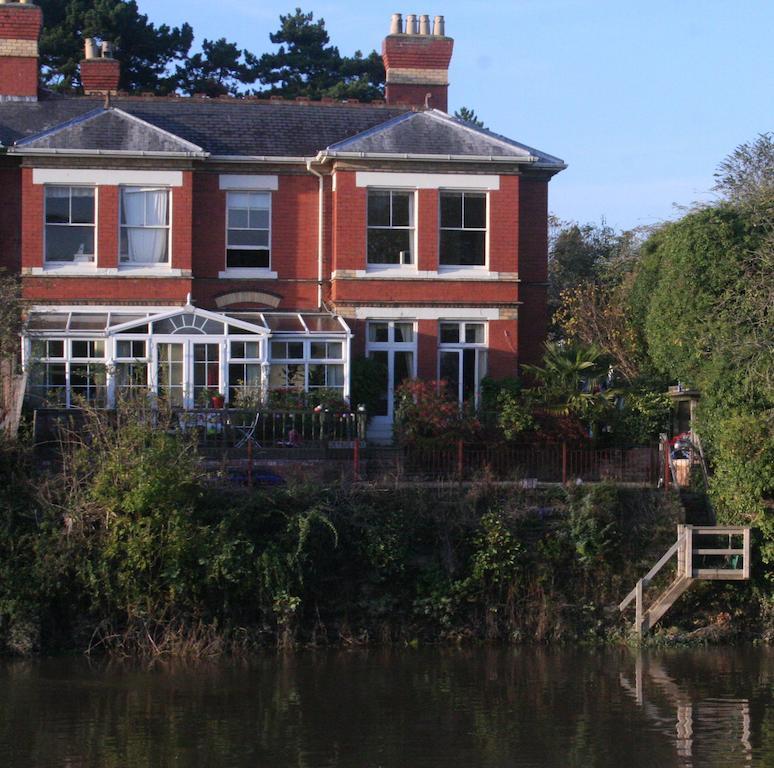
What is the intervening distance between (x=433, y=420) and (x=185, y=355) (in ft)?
19.1

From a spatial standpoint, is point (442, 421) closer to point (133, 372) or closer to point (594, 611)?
point (594, 611)

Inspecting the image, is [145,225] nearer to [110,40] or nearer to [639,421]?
[639,421]

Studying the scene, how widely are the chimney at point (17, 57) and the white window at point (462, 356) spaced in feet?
36.3

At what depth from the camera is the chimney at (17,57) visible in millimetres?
31172

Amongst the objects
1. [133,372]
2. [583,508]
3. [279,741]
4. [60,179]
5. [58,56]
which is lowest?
[279,741]

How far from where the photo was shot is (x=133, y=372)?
2719 centimetres

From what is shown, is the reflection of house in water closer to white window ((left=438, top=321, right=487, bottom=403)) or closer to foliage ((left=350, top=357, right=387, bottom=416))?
foliage ((left=350, top=357, right=387, bottom=416))

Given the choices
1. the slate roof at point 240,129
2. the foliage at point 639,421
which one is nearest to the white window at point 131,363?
the slate roof at point 240,129

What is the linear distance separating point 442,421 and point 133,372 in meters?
6.59

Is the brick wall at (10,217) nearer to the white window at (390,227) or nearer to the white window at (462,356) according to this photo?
the white window at (390,227)

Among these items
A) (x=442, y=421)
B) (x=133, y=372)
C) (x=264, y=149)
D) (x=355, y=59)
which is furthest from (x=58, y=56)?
(x=442, y=421)

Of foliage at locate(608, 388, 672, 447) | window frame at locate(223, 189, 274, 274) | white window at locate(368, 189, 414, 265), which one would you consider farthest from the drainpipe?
foliage at locate(608, 388, 672, 447)

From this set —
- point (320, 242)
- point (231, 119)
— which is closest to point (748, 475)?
point (320, 242)

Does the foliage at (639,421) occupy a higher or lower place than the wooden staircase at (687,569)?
higher
